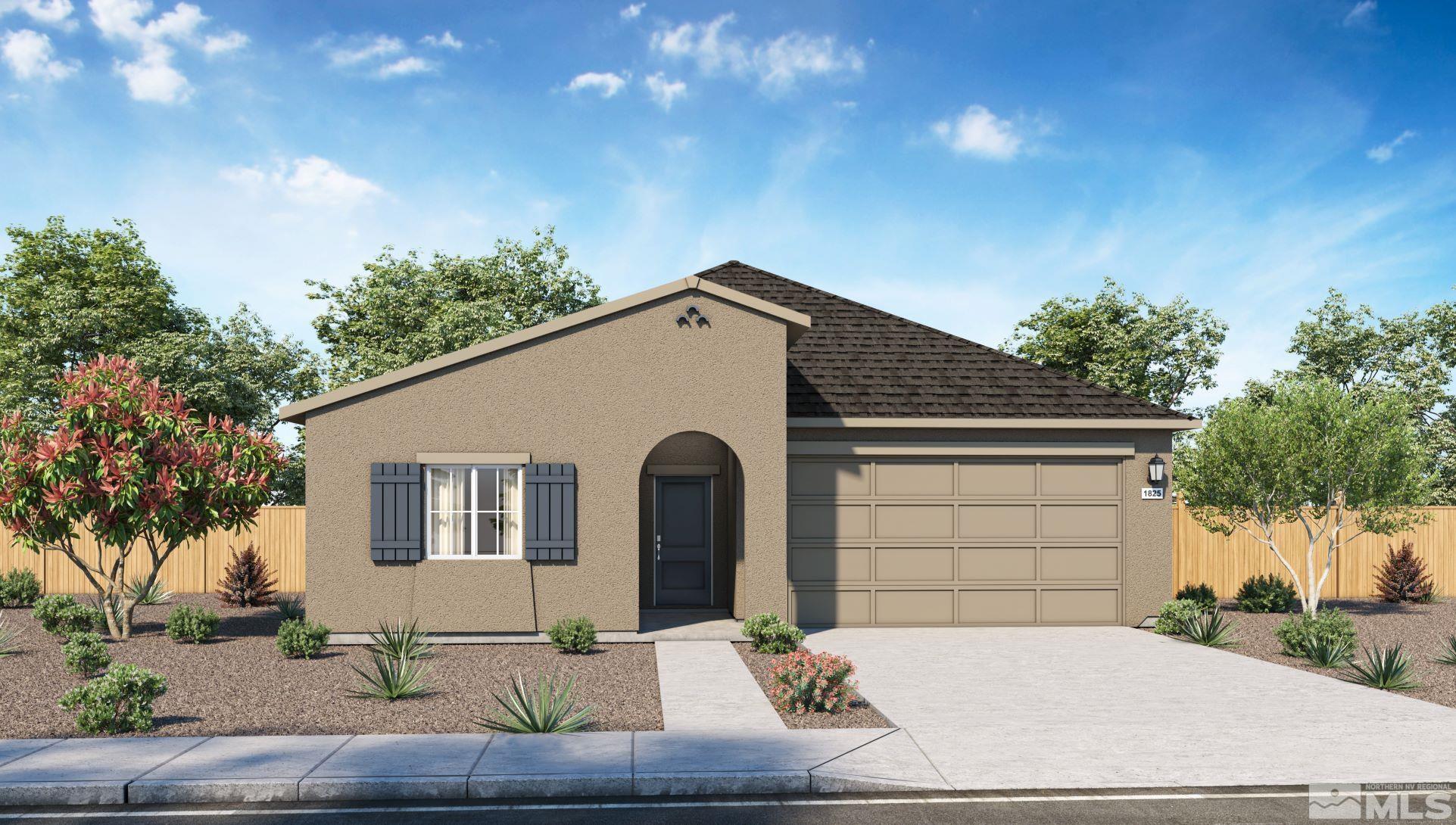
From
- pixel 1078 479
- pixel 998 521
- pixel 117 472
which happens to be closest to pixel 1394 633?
pixel 1078 479

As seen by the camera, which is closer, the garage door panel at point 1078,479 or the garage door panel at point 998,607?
the garage door panel at point 998,607

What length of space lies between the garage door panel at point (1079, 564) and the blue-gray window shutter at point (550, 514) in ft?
23.3

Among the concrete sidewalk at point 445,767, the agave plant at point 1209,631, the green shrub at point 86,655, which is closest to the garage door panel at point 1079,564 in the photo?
the agave plant at point 1209,631

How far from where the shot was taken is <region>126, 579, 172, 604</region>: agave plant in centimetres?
1374

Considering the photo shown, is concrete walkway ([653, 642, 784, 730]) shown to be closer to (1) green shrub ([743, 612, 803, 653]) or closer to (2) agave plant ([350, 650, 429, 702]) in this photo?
(1) green shrub ([743, 612, 803, 653])

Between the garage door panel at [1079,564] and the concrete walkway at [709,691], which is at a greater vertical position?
the garage door panel at [1079,564]

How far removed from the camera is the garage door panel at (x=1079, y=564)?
48.3ft

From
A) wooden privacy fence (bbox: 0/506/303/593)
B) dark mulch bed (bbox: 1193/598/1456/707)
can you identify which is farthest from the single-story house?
wooden privacy fence (bbox: 0/506/303/593)

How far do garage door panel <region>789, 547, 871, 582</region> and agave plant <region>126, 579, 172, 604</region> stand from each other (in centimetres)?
909

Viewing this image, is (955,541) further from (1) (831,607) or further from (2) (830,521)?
(1) (831,607)

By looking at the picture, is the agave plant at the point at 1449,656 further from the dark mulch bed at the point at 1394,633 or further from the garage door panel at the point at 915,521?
the garage door panel at the point at 915,521

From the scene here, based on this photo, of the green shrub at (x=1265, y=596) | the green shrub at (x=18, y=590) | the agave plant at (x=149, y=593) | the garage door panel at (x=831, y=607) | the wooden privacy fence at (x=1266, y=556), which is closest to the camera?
the agave plant at (x=149, y=593)

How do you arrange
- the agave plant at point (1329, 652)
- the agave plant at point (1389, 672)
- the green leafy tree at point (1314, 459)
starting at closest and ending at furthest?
the agave plant at point (1389, 672) < the agave plant at point (1329, 652) < the green leafy tree at point (1314, 459)

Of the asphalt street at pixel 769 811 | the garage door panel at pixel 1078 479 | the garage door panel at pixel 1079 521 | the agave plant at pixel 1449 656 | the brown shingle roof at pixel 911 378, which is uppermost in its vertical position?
the brown shingle roof at pixel 911 378
